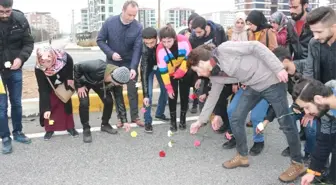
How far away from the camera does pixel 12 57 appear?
4.31 metres

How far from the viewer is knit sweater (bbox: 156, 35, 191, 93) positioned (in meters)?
4.54

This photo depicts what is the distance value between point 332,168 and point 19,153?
3441 millimetres

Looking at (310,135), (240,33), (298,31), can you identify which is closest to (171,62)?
(240,33)

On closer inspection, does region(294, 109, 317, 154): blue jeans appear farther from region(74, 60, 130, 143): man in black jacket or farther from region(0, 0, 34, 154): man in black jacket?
region(0, 0, 34, 154): man in black jacket

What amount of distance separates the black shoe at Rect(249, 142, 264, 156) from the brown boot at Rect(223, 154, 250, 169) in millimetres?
348

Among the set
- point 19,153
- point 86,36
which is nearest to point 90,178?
point 19,153

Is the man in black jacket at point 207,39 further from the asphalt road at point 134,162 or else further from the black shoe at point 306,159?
the black shoe at point 306,159

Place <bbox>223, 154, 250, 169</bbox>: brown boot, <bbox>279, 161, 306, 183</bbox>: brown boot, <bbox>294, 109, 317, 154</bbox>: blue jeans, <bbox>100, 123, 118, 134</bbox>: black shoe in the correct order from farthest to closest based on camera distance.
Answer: <bbox>100, 123, 118, 134</bbox>: black shoe → <bbox>223, 154, 250, 169</bbox>: brown boot → <bbox>294, 109, 317, 154</bbox>: blue jeans → <bbox>279, 161, 306, 183</bbox>: brown boot

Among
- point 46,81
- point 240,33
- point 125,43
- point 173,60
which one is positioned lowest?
point 46,81

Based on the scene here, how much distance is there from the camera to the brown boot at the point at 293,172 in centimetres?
340

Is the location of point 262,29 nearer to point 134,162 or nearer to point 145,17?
point 134,162

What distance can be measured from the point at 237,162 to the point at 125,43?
2.47 m

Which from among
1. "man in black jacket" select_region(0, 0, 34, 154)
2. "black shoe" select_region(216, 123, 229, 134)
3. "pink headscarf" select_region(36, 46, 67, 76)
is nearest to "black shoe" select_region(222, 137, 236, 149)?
"black shoe" select_region(216, 123, 229, 134)

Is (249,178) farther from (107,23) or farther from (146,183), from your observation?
(107,23)
